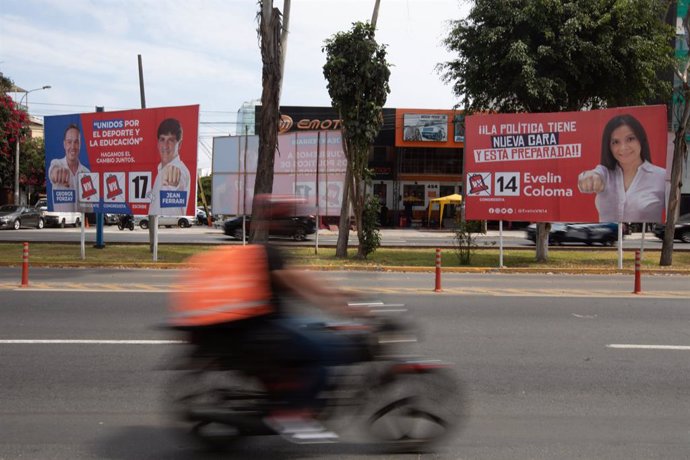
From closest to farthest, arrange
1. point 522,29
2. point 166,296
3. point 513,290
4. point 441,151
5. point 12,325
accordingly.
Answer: point 12,325, point 166,296, point 513,290, point 522,29, point 441,151

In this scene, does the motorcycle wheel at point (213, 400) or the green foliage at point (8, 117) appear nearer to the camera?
the motorcycle wheel at point (213, 400)

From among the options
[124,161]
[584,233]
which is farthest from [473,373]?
[584,233]

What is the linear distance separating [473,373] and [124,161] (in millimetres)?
14869

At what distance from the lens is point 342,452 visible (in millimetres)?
4293

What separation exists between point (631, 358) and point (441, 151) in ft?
134

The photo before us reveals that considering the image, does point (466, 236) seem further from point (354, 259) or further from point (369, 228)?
point (354, 259)

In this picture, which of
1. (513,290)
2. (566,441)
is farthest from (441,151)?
(566,441)

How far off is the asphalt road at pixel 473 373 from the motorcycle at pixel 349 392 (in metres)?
0.19

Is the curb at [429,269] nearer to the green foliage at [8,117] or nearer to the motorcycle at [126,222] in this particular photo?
the green foliage at [8,117]

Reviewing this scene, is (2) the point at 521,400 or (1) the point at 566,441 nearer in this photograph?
(1) the point at 566,441

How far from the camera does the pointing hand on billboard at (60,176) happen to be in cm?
1950

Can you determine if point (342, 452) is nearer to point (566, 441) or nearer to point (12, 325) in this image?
point (566, 441)

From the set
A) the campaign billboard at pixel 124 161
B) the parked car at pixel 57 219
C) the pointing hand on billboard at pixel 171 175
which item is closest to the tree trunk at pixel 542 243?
the campaign billboard at pixel 124 161

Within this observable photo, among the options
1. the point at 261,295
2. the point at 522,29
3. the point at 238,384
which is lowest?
the point at 238,384
